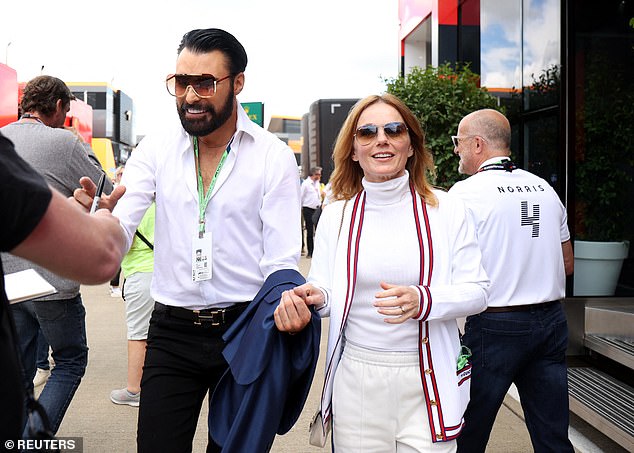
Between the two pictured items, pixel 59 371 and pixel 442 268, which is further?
pixel 59 371

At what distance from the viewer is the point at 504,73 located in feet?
29.9

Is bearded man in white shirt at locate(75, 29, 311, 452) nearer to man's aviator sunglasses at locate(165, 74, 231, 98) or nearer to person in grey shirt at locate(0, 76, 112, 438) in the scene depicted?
man's aviator sunglasses at locate(165, 74, 231, 98)

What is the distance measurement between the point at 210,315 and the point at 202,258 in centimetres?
23

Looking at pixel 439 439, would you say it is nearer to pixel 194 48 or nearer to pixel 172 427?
pixel 172 427

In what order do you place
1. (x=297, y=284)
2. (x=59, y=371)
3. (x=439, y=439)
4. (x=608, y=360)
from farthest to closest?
(x=608, y=360), (x=59, y=371), (x=297, y=284), (x=439, y=439)

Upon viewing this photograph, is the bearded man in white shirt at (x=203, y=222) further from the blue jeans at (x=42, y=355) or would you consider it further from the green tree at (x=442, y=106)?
the green tree at (x=442, y=106)

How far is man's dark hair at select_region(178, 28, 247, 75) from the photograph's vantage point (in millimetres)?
2957

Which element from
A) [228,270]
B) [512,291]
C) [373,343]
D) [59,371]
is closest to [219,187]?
[228,270]

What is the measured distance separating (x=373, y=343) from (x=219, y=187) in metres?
0.87

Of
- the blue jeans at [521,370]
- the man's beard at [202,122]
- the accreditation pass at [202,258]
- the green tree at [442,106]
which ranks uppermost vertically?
the green tree at [442,106]

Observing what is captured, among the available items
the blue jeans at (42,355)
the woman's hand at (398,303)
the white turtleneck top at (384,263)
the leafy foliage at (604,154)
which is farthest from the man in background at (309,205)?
the woman's hand at (398,303)

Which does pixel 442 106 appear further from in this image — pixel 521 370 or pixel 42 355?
pixel 42 355

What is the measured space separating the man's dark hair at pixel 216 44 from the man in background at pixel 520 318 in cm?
146

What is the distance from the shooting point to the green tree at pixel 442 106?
303 inches
